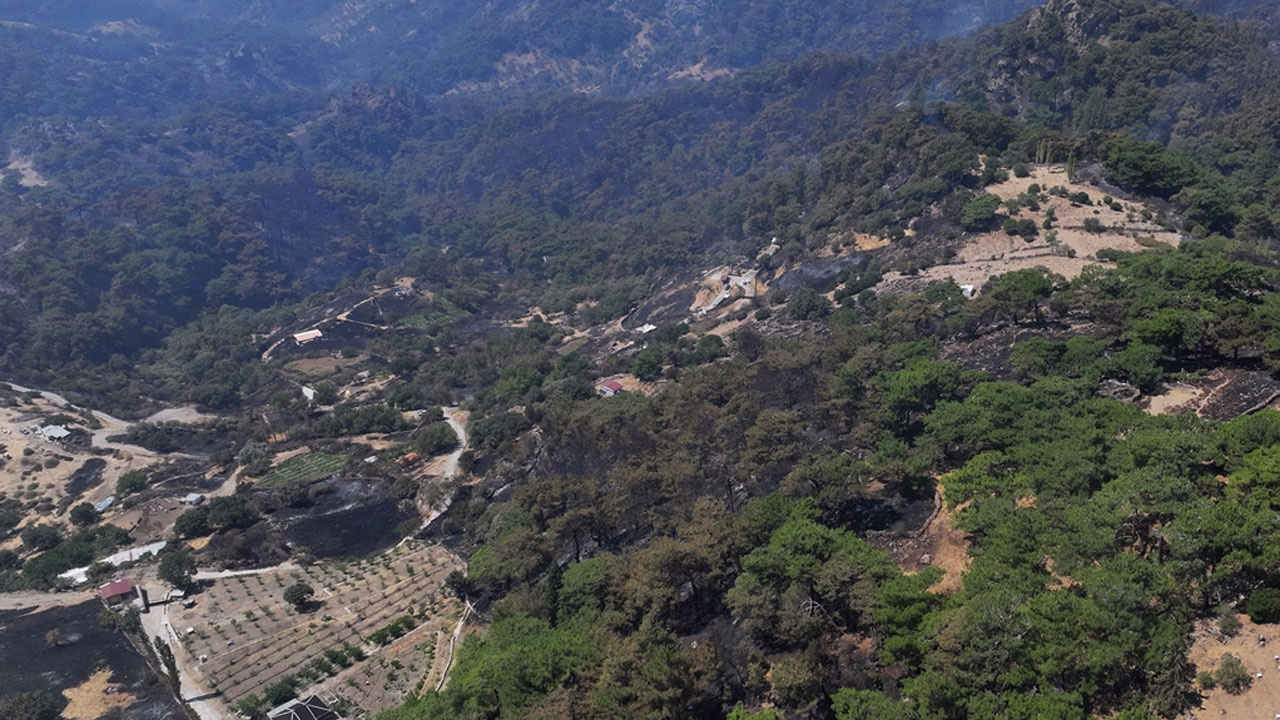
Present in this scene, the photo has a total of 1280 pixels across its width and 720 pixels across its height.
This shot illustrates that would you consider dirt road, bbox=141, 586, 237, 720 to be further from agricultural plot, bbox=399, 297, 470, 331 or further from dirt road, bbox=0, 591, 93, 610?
agricultural plot, bbox=399, 297, 470, 331

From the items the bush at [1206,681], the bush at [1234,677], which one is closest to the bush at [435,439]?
the bush at [1206,681]

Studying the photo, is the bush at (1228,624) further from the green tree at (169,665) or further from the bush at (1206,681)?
the green tree at (169,665)

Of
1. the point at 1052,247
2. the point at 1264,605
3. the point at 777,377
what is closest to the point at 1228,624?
the point at 1264,605

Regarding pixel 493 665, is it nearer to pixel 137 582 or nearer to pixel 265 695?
pixel 265 695

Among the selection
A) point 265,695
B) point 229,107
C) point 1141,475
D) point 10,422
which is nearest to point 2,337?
point 10,422

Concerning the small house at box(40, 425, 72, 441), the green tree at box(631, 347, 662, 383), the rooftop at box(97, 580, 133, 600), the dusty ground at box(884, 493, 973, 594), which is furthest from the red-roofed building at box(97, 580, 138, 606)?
the dusty ground at box(884, 493, 973, 594)

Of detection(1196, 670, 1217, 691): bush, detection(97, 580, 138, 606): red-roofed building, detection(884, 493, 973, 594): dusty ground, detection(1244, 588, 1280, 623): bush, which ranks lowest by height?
detection(97, 580, 138, 606): red-roofed building

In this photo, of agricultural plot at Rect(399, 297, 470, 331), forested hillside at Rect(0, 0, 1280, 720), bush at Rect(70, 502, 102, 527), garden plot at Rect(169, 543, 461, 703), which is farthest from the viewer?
agricultural plot at Rect(399, 297, 470, 331)

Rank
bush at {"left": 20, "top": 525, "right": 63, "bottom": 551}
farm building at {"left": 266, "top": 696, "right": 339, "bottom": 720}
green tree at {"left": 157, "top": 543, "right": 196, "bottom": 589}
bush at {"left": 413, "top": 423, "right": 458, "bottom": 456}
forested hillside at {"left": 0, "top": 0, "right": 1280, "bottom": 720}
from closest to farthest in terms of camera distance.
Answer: forested hillside at {"left": 0, "top": 0, "right": 1280, "bottom": 720}
farm building at {"left": 266, "top": 696, "right": 339, "bottom": 720}
green tree at {"left": 157, "top": 543, "right": 196, "bottom": 589}
bush at {"left": 20, "top": 525, "right": 63, "bottom": 551}
bush at {"left": 413, "top": 423, "right": 458, "bottom": 456}
